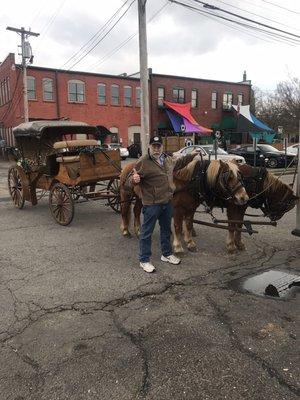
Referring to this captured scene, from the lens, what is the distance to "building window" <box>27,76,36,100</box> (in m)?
34.8

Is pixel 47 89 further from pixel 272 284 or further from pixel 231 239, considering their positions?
pixel 272 284

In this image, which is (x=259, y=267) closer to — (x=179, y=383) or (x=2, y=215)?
(x=179, y=383)

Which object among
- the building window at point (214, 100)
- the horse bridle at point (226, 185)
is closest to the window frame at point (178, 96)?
the building window at point (214, 100)

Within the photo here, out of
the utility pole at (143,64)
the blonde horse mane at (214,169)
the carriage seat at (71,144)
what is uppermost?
the utility pole at (143,64)

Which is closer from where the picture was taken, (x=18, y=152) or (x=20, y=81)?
(x=18, y=152)

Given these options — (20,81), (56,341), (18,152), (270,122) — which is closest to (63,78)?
(20,81)

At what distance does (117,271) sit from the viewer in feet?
18.6

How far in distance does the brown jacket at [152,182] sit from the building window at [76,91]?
109ft

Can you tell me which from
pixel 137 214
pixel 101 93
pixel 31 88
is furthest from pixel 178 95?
pixel 137 214

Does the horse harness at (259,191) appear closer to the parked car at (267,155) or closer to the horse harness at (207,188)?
the horse harness at (207,188)

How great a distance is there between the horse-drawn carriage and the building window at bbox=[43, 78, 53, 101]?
2647cm

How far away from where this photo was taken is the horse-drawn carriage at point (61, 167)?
8523 millimetres

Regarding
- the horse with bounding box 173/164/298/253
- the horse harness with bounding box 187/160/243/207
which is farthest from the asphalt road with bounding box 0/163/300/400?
the horse harness with bounding box 187/160/243/207

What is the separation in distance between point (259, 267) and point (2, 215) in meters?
6.77
